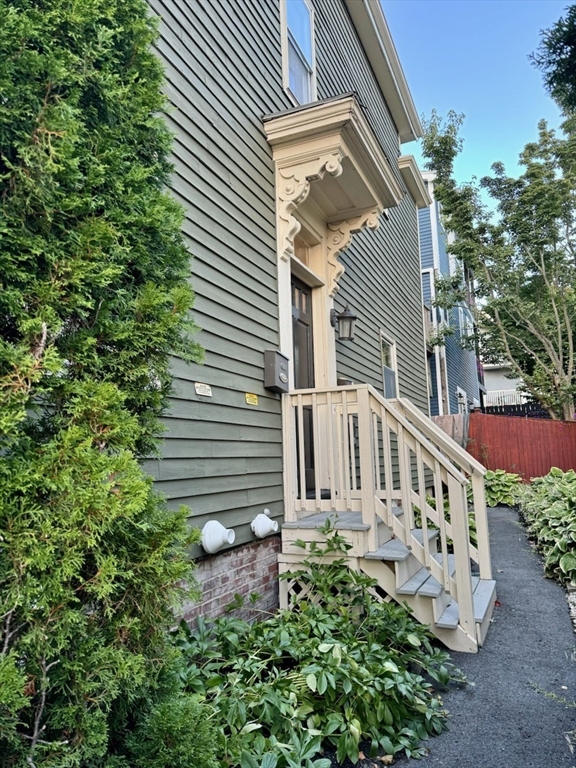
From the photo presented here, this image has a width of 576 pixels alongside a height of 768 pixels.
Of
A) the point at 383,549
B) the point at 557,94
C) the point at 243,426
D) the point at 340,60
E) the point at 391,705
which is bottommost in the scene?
the point at 391,705

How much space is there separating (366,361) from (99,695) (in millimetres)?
5631

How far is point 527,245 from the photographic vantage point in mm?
13414

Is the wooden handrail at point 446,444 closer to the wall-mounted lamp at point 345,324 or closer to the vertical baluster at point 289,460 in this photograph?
the vertical baluster at point 289,460

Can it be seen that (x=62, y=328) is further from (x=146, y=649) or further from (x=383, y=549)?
(x=383, y=549)

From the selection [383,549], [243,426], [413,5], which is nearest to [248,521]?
[243,426]

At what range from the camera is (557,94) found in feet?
8.31

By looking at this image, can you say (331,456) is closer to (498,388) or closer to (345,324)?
(345,324)

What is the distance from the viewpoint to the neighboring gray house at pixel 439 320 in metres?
13.8

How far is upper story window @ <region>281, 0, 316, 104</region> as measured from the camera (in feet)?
15.7

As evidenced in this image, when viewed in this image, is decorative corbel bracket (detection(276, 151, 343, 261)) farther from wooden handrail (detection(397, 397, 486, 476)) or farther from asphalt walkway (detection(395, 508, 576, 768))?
asphalt walkway (detection(395, 508, 576, 768))

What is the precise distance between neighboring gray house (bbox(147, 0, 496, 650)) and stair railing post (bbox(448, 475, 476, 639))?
13 mm

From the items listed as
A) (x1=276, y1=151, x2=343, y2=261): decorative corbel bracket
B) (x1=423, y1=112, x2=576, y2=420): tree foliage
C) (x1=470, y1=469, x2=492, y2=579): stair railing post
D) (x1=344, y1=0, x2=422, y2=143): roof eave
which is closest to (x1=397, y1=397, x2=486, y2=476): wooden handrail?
(x1=470, y1=469, x2=492, y2=579): stair railing post

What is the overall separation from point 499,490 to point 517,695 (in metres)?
7.64

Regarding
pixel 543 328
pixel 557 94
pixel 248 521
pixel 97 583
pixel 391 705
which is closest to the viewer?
pixel 97 583
